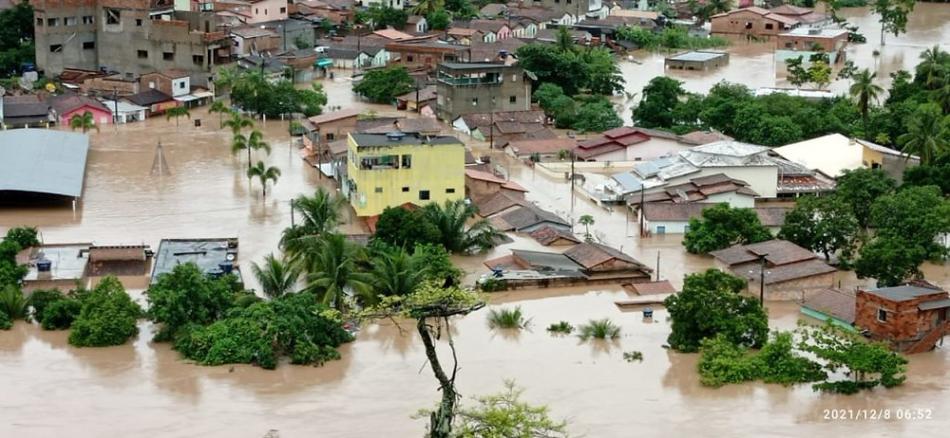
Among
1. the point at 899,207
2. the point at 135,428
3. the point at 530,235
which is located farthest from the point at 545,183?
the point at 135,428

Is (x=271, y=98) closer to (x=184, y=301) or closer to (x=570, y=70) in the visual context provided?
(x=570, y=70)

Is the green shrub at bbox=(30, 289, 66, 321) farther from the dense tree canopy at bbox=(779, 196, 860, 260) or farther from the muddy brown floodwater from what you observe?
the dense tree canopy at bbox=(779, 196, 860, 260)

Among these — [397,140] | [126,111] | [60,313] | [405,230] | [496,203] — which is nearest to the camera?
[60,313]

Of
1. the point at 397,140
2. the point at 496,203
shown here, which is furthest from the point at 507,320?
the point at 496,203

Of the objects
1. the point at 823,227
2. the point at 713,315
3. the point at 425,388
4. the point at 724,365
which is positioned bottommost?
the point at 425,388

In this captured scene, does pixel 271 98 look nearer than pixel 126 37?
Yes
